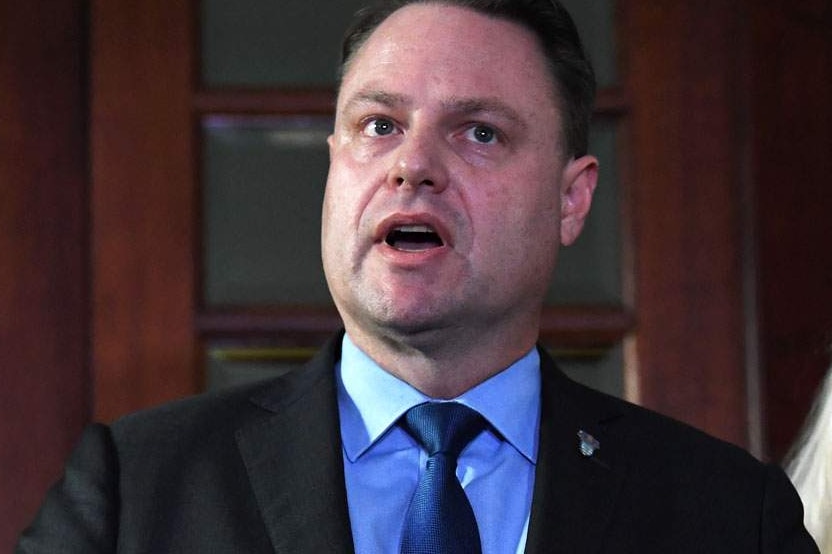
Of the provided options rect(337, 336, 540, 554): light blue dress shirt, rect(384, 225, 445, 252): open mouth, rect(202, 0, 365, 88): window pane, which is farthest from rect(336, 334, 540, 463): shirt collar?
rect(202, 0, 365, 88): window pane

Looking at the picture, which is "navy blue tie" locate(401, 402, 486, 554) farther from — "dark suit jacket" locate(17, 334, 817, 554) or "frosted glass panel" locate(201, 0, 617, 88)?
"frosted glass panel" locate(201, 0, 617, 88)

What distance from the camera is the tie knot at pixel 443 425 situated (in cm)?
155

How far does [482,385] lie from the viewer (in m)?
1.62

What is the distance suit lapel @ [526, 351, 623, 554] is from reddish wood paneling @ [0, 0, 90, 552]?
29.7 inches

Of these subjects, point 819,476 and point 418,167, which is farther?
point 819,476

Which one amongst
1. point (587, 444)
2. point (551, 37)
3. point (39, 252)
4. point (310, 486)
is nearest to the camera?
point (310, 486)

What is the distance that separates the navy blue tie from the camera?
4.82 feet

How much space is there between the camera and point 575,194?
178cm

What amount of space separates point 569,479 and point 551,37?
19.5 inches

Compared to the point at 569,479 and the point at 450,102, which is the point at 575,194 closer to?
the point at 450,102

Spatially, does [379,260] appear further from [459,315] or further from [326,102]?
[326,102]

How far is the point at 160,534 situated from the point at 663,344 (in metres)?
0.92

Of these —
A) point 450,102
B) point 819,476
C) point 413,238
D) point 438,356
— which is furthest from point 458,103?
point 819,476

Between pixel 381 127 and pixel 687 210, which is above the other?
pixel 381 127
